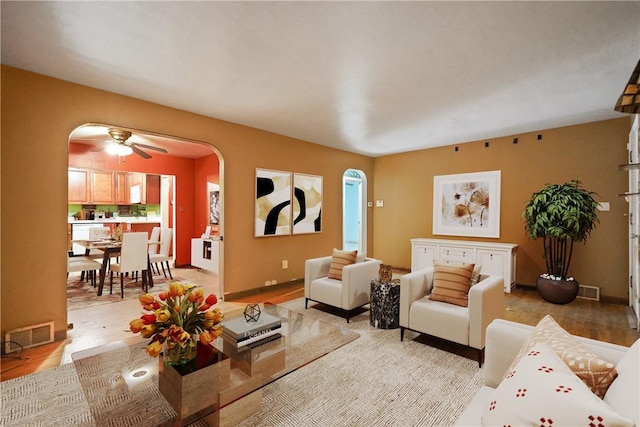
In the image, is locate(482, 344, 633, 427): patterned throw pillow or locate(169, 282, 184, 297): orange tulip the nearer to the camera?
locate(482, 344, 633, 427): patterned throw pillow

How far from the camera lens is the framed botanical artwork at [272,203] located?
4.73 metres

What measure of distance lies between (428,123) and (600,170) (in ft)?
8.53

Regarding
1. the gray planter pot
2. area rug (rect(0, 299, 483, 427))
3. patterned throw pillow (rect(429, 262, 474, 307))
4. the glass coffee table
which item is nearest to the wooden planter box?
the glass coffee table

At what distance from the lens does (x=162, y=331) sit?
1672 mm

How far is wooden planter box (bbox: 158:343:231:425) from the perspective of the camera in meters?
1.54

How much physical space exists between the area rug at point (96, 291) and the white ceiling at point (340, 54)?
2.91 metres

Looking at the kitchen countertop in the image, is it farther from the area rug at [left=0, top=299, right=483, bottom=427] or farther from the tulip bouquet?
the tulip bouquet

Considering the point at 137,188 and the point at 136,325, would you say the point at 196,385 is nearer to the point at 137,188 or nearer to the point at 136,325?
the point at 136,325

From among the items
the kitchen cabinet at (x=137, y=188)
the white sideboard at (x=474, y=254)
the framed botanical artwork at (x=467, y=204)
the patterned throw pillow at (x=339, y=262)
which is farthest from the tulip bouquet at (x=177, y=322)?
the kitchen cabinet at (x=137, y=188)

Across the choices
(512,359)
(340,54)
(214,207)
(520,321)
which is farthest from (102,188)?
(520,321)

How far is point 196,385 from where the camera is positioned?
65.6 inches

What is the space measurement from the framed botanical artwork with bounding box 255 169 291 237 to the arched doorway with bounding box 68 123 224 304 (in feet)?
4.53

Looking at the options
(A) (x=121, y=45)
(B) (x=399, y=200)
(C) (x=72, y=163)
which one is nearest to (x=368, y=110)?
(A) (x=121, y=45)

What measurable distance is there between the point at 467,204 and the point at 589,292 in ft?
7.13
